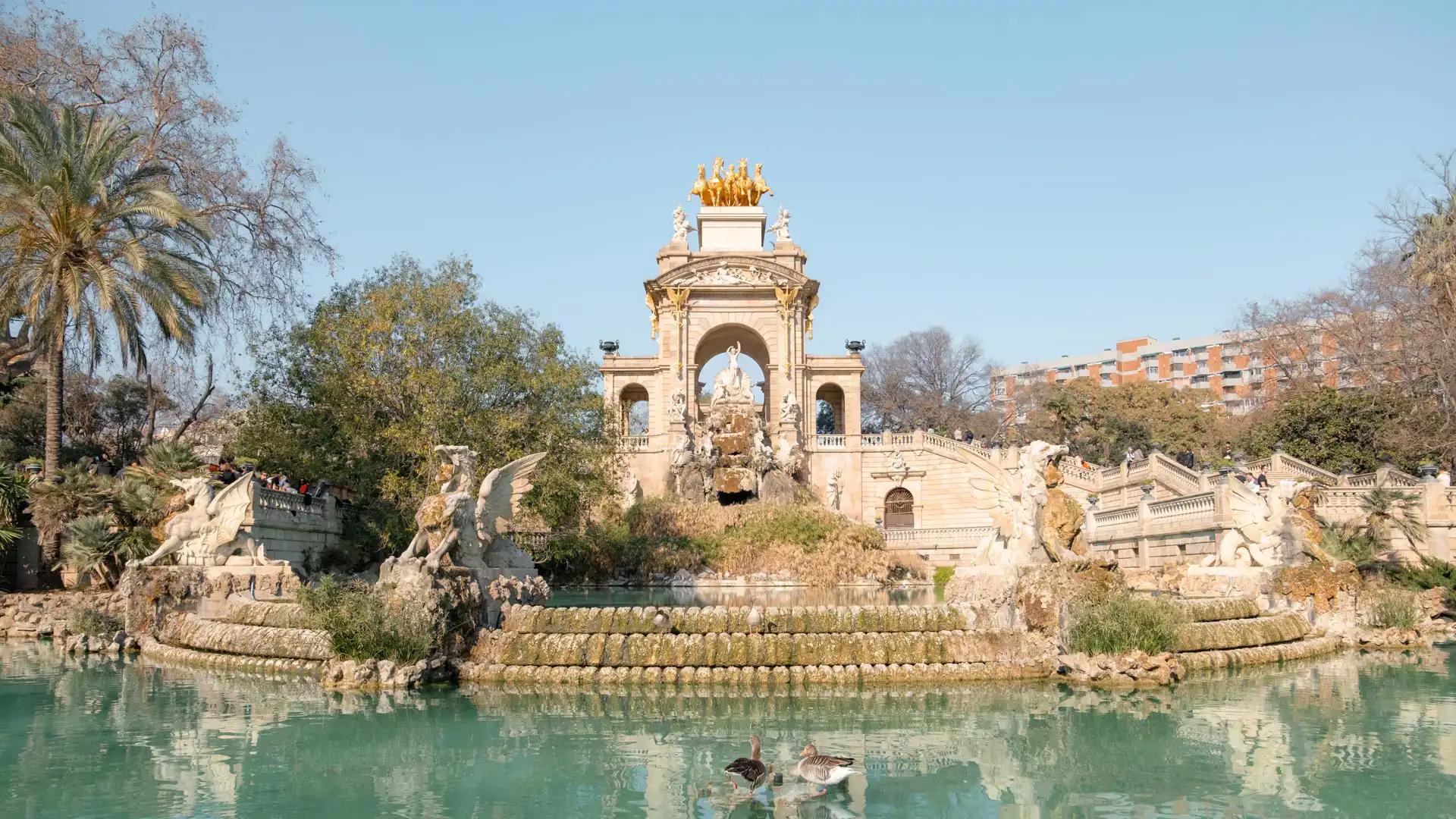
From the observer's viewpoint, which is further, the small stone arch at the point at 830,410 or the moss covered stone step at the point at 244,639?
the small stone arch at the point at 830,410

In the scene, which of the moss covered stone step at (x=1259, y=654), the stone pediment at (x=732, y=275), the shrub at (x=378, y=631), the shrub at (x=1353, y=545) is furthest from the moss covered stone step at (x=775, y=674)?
the stone pediment at (x=732, y=275)

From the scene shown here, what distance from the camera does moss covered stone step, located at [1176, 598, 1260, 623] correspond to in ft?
50.9

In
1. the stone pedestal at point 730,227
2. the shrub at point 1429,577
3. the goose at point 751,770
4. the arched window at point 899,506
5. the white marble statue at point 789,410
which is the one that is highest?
the stone pedestal at point 730,227

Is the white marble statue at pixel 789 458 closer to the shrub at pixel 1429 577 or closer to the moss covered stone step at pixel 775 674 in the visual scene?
the shrub at pixel 1429 577

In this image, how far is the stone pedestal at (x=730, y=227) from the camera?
179 feet

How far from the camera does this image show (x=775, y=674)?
13.7 m

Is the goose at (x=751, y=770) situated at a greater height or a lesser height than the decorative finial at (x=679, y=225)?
lesser

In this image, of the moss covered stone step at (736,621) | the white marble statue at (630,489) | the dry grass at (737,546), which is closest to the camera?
the moss covered stone step at (736,621)

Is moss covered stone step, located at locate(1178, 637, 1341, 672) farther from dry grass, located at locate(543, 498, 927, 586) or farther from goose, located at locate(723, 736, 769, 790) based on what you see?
dry grass, located at locate(543, 498, 927, 586)

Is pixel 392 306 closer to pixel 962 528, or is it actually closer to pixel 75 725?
pixel 75 725

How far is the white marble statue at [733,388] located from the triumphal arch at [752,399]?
4 centimetres

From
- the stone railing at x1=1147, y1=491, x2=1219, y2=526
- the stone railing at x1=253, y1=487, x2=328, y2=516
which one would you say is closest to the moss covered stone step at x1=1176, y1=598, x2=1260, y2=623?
the stone railing at x1=1147, y1=491, x2=1219, y2=526

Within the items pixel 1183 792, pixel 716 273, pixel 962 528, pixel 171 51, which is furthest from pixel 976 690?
pixel 716 273

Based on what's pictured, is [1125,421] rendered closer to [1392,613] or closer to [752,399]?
[752,399]
